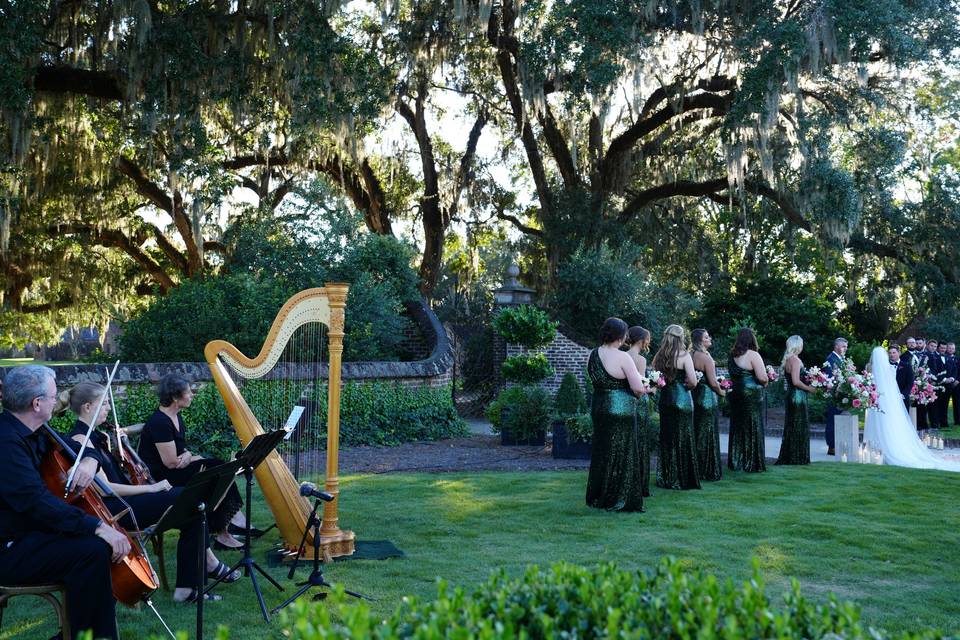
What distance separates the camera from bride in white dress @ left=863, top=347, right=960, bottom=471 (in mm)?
12164

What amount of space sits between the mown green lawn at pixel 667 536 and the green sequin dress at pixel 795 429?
0.84 m

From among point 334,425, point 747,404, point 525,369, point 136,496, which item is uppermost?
point 525,369

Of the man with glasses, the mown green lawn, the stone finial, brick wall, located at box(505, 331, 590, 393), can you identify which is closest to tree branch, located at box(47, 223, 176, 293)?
the stone finial

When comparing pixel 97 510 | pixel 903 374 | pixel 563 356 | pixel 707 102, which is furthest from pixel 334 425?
pixel 707 102

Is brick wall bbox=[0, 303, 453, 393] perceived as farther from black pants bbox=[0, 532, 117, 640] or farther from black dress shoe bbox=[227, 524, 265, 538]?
black pants bbox=[0, 532, 117, 640]

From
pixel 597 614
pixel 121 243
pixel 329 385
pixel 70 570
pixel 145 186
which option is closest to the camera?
pixel 597 614

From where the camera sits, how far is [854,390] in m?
12.0

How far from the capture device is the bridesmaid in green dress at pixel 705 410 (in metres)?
10.0

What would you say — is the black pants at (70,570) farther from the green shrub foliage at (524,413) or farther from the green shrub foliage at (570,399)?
the green shrub foliage at (524,413)

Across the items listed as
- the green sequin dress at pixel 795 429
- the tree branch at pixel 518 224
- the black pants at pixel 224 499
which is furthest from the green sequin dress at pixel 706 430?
the tree branch at pixel 518 224

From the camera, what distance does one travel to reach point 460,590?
2.65 meters

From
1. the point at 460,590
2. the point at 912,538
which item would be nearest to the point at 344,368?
the point at 912,538

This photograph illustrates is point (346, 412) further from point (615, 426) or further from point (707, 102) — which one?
point (707, 102)

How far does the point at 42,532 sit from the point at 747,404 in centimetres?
857
